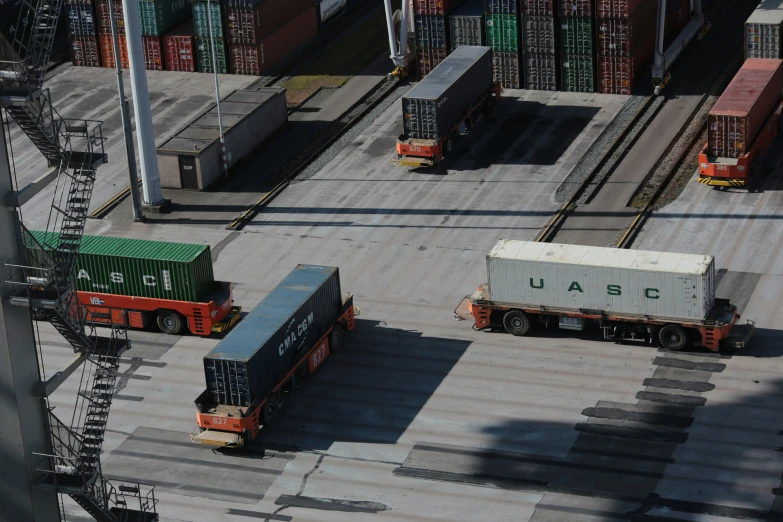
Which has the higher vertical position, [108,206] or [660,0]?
[660,0]

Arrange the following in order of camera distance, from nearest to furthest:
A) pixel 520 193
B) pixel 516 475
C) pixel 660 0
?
pixel 516 475, pixel 520 193, pixel 660 0

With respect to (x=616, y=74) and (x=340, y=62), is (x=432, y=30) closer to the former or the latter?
(x=340, y=62)

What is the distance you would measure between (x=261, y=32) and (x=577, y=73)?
21.6m

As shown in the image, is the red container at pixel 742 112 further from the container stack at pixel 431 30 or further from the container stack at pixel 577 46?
the container stack at pixel 431 30

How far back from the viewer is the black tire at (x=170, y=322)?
64562mm

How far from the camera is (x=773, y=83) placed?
3174 inches

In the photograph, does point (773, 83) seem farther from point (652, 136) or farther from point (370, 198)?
point (370, 198)

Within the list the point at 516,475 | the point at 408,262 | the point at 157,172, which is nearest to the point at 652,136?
the point at 408,262

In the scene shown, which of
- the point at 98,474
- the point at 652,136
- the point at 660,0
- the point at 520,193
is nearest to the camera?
the point at 98,474

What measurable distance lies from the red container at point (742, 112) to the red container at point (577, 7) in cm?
1076

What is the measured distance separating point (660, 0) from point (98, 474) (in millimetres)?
57916

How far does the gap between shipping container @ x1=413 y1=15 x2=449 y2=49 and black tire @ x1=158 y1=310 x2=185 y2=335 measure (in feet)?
113

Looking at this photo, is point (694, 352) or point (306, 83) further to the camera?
A: point (306, 83)

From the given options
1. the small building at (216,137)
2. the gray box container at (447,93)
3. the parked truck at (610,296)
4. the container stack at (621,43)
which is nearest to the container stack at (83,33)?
the small building at (216,137)
